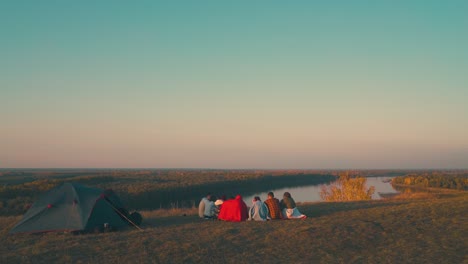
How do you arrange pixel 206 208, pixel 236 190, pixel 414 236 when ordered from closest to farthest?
pixel 414 236 < pixel 206 208 < pixel 236 190

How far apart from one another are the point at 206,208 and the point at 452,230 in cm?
946

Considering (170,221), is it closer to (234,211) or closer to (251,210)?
(234,211)

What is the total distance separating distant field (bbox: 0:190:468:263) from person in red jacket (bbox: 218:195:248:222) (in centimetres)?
72

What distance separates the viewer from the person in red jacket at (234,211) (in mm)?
17125

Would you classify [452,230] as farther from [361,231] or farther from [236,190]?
[236,190]

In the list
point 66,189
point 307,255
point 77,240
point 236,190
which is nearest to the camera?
point 307,255

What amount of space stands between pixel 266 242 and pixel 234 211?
455 centimetres

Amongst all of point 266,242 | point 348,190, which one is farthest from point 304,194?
point 266,242

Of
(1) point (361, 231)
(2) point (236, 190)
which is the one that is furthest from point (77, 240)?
(2) point (236, 190)

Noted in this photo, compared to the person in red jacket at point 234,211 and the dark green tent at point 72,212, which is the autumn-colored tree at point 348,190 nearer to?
the person in red jacket at point 234,211

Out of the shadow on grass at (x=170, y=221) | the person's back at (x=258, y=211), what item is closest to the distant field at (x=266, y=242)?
the shadow on grass at (x=170, y=221)

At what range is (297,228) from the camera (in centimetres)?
1462

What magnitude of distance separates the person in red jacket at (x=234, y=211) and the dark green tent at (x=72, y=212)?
13.2ft

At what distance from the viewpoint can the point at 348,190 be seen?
35.9m
